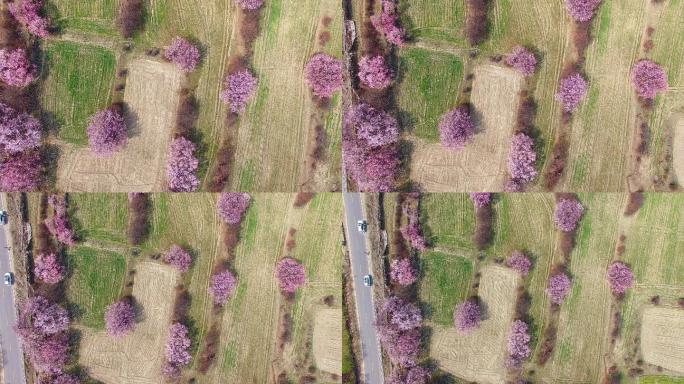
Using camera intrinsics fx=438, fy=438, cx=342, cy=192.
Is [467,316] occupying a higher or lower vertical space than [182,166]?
lower

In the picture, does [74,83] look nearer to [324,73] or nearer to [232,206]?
[232,206]

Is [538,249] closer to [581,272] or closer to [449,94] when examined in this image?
[581,272]

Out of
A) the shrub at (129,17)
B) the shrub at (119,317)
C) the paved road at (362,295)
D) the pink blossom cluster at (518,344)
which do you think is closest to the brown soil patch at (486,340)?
the pink blossom cluster at (518,344)

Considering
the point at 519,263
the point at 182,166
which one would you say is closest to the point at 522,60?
the point at 519,263

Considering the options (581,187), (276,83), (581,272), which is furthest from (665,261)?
(276,83)

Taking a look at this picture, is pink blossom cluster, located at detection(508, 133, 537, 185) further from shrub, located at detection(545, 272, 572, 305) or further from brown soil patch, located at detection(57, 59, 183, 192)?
brown soil patch, located at detection(57, 59, 183, 192)

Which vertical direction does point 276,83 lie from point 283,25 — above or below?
below
